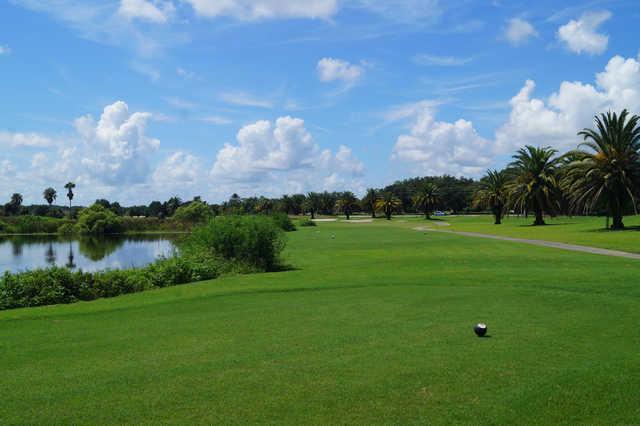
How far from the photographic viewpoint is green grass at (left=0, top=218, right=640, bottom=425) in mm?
6867

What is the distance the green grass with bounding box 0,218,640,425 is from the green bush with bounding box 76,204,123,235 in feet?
320

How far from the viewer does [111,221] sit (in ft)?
362

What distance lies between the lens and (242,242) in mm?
29438

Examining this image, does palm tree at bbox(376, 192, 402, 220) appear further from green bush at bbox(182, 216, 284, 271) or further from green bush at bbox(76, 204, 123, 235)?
green bush at bbox(182, 216, 284, 271)

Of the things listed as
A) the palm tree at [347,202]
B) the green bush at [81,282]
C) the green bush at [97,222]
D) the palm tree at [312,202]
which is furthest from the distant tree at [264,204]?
the green bush at [81,282]

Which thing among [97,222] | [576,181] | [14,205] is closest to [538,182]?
[576,181]

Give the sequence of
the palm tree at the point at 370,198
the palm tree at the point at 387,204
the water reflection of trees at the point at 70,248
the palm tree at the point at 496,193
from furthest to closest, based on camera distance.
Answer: the palm tree at the point at 370,198
the palm tree at the point at 387,204
the palm tree at the point at 496,193
the water reflection of trees at the point at 70,248

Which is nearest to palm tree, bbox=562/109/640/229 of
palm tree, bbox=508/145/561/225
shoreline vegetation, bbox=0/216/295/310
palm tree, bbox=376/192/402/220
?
palm tree, bbox=508/145/561/225

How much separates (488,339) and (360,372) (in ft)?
10.0

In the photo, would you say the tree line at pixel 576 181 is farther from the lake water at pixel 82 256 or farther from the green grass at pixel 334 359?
the green grass at pixel 334 359

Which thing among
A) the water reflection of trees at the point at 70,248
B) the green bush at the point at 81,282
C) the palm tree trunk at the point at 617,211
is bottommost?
the water reflection of trees at the point at 70,248

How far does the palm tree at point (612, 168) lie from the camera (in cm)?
4541

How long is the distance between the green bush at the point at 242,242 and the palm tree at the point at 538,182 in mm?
43422

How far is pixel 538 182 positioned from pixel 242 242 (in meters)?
47.0
